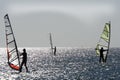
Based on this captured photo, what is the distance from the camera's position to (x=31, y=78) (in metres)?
46.0

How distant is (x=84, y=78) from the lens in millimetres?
47531

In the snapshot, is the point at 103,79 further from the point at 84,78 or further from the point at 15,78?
the point at 15,78

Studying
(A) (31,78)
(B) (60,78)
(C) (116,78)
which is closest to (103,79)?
(C) (116,78)

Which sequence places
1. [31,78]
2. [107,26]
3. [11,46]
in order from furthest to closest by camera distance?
[107,26]
[31,78]
[11,46]

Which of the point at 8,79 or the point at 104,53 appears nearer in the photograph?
the point at 8,79

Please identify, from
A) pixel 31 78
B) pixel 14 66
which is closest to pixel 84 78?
pixel 31 78

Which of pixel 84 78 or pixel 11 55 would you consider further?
pixel 84 78

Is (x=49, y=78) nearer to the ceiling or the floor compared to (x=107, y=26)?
nearer to the floor

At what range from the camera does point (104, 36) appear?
177ft

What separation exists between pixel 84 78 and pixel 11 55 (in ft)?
41.6

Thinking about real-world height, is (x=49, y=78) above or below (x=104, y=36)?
below

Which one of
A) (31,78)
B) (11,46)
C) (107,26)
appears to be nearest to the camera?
(11,46)

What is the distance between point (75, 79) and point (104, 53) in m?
10.5

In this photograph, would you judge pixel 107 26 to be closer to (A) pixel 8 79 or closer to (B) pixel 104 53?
(B) pixel 104 53
